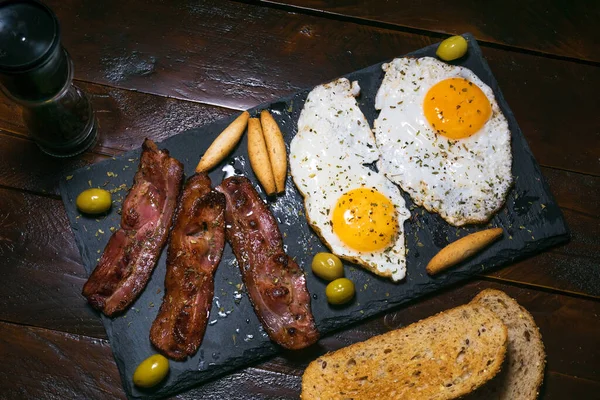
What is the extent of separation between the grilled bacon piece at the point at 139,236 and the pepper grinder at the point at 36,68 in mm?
585

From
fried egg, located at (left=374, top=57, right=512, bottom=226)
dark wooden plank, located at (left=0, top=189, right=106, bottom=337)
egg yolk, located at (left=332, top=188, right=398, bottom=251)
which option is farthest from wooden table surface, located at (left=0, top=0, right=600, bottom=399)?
egg yolk, located at (left=332, top=188, right=398, bottom=251)

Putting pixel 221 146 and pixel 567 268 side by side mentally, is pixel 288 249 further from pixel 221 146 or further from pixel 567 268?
pixel 567 268

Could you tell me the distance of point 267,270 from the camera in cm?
409

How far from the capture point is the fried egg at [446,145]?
429 centimetres

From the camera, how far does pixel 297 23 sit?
468 cm

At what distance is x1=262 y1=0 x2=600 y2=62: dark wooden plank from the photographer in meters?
4.71

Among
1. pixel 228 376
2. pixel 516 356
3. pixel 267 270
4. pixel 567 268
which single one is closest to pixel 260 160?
pixel 267 270

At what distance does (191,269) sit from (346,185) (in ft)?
3.72

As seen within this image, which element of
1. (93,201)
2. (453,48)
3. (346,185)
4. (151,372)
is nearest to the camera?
(151,372)

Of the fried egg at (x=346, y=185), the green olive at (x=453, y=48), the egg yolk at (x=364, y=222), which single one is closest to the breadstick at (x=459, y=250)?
the fried egg at (x=346, y=185)

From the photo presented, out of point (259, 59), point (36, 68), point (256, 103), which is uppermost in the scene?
point (36, 68)

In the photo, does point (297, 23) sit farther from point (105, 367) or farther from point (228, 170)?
point (105, 367)

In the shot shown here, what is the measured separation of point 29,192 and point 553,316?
3613 mm

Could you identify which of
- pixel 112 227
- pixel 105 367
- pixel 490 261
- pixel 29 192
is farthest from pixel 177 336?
pixel 490 261
